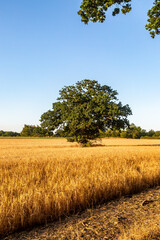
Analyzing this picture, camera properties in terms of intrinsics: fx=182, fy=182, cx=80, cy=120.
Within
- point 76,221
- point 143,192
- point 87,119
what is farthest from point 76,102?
point 76,221

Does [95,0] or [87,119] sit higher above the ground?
[95,0]

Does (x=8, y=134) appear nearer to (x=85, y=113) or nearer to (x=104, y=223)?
(x=85, y=113)

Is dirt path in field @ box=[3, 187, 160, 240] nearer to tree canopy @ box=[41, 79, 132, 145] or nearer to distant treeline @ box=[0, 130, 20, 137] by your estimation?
tree canopy @ box=[41, 79, 132, 145]

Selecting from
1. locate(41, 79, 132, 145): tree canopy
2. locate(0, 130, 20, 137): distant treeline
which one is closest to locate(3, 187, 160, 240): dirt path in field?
locate(41, 79, 132, 145): tree canopy

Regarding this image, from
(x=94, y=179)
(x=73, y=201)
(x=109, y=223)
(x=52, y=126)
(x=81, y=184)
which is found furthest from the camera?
(x=52, y=126)

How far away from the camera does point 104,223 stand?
2.82 metres

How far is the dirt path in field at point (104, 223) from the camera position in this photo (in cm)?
248

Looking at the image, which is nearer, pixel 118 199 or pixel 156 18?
pixel 118 199

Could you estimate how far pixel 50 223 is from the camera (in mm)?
2951

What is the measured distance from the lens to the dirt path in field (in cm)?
248

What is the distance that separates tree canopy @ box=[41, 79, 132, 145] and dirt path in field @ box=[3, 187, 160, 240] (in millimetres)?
19290

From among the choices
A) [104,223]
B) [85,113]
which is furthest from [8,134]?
[104,223]

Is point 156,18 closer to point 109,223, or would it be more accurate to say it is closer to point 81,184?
point 81,184

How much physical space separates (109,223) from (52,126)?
23.5m
